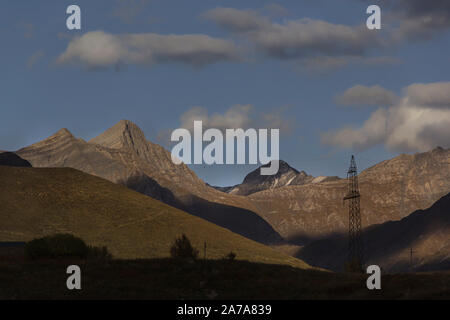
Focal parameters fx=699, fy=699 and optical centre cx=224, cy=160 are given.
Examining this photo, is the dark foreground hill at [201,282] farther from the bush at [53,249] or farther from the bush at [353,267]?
the bush at [353,267]

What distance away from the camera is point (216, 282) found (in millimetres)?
38562

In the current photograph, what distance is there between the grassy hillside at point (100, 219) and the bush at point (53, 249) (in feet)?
115

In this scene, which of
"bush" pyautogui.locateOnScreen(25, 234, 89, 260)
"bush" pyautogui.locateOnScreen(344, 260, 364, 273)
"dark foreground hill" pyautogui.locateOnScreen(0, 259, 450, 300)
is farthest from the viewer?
"bush" pyautogui.locateOnScreen(344, 260, 364, 273)

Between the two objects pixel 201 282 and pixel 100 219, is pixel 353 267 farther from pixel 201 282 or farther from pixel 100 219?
pixel 100 219

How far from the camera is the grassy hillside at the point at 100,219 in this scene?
98.2 meters

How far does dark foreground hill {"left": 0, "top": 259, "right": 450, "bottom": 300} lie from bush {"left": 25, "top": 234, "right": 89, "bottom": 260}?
5.87m

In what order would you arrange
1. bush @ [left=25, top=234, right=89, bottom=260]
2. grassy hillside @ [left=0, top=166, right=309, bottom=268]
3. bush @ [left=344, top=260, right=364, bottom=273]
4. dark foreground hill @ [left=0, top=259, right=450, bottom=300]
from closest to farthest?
dark foreground hill @ [left=0, top=259, right=450, bottom=300] < bush @ [left=25, top=234, right=89, bottom=260] < bush @ [left=344, top=260, right=364, bottom=273] < grassy hillside @ [left=0, top=166, right=309, bottom=268]

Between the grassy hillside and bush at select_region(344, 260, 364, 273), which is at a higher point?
the grassy hillside

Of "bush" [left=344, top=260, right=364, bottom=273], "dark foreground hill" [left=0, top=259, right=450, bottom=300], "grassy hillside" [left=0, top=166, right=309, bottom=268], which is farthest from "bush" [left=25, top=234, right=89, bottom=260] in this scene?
"grassy hillside" [left=0, top=166, right=309, bottom=268]

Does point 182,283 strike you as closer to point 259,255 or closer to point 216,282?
point 216,282

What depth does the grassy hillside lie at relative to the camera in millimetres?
98188

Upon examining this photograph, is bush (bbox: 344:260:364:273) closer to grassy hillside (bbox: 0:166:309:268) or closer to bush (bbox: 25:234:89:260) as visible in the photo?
bush (bbox: 25:234:89:260)
